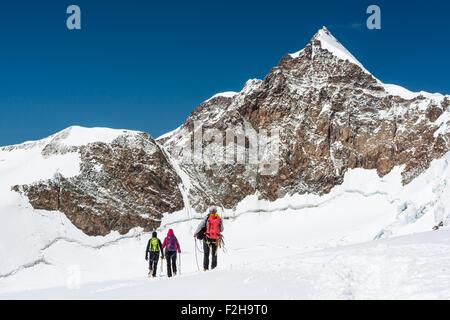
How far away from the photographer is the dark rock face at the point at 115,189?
381 ft

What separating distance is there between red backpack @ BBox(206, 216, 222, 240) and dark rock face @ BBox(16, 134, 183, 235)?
96.7 meters

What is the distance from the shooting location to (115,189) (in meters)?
126

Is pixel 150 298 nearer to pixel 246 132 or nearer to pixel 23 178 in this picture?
pixel 23 178

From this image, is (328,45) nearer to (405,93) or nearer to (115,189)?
(405,93)

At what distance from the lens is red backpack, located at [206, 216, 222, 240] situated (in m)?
21.6

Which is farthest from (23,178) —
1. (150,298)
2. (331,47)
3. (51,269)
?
(150,298)

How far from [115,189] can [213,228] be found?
106940mm

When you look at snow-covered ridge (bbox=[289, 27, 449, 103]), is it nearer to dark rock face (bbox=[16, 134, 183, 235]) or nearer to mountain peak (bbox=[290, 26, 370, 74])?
mountain peak (bbox=[290, 26, 370, 74])

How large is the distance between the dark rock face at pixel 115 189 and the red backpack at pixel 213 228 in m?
96.7

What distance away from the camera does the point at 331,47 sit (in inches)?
6732

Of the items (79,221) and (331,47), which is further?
(331,47)

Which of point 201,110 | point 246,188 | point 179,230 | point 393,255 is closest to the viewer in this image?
point 393,255

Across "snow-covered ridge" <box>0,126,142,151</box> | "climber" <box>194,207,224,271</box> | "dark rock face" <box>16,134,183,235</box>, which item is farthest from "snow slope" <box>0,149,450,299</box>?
"snow-covered ridge" <box>0,126,142,151</box>

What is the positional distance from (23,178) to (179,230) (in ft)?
112
